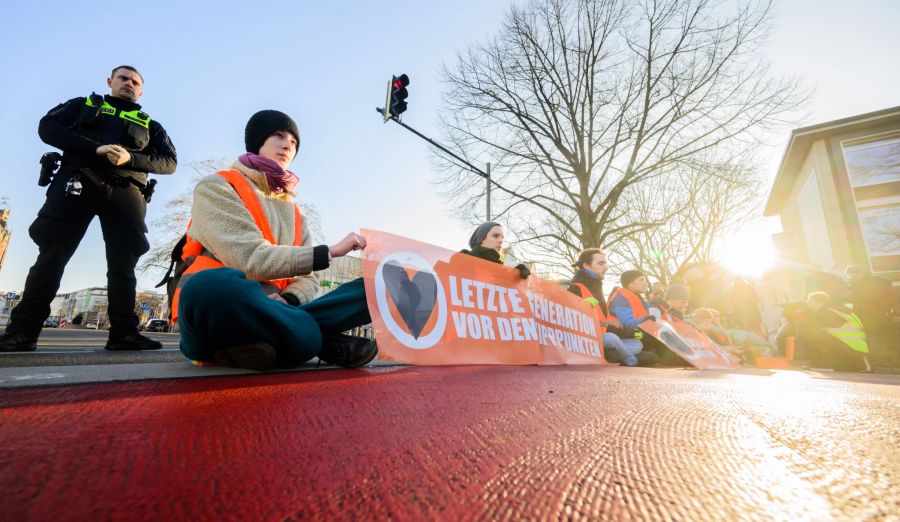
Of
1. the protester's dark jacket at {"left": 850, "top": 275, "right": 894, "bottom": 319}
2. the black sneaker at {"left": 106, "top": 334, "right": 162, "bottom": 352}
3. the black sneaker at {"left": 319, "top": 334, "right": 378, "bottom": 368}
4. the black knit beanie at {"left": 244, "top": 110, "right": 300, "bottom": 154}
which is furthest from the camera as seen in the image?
the protester's dark jacket at {"left": 850, "top": 275, "right": 894, "bottom": 319}

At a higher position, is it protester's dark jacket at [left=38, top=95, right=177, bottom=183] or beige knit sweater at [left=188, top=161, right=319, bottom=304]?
protester's dark jacket at [left=38, top=95, right=177, bottom=183]

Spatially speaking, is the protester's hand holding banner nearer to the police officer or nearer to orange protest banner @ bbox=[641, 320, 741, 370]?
orange protest banner @ bbox=[641, 320, 741, 370]

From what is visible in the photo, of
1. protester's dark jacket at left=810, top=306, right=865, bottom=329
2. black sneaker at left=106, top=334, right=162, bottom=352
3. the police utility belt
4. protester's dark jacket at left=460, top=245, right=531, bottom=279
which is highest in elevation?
the police utility belt

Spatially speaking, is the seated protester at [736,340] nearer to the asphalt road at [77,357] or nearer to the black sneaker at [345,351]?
the black sneaker at [345,351]

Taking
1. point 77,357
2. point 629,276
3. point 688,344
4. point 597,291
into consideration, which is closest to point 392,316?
point 77,357

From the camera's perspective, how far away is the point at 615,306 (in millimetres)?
5008

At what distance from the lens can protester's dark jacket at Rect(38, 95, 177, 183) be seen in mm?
2680

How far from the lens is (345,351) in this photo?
6.56 ft

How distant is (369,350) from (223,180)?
3.36 ft

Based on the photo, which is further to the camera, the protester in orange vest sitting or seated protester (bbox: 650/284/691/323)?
seated protester (bbox: 650/284/691/323)

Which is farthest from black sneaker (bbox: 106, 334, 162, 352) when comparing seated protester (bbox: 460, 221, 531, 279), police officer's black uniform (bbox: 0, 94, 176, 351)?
seated protester (bbox: 460, 221, 531, 279)

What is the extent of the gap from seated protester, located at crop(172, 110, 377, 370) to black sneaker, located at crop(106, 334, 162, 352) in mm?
1630

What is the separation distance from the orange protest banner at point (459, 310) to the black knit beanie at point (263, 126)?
2.39ft

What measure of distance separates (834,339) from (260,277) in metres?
7.19
